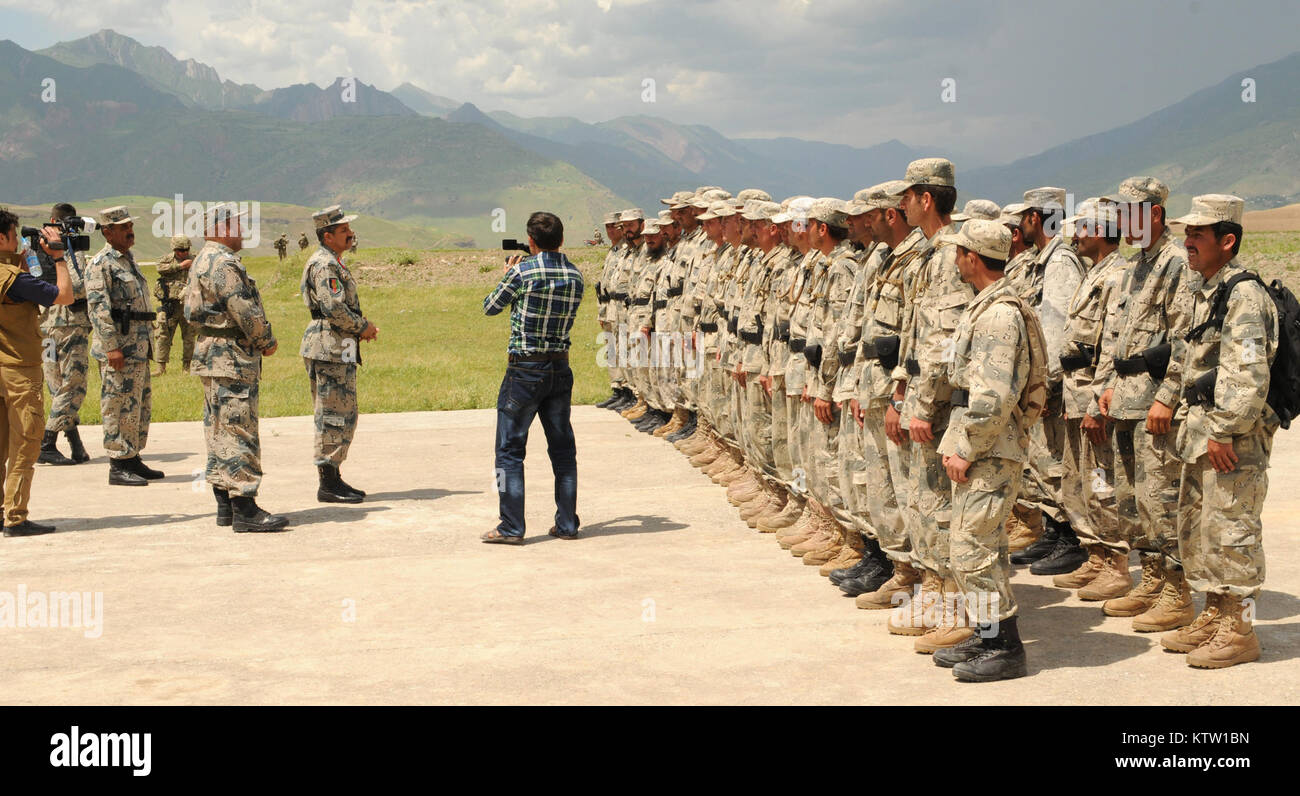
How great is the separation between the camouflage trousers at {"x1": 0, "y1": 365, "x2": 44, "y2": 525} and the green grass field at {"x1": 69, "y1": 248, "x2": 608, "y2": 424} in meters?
6.10

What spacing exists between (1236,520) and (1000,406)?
1345mm

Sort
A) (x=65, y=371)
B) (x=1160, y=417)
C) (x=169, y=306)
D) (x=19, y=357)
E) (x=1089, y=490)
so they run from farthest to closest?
(x=169, y=306), (x=65, y=371), (x=19, y=357), (x=1089, y=490), (x=1160, y=417)

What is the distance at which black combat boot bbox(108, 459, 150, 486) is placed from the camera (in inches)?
415

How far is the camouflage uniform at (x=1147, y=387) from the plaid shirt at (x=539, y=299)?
3.59 metres

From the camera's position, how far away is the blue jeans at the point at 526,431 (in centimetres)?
839

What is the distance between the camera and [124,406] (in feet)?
34.5

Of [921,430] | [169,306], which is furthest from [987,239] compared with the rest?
[169,306]

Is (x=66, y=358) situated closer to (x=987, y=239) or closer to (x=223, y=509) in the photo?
(x=223, y=509)

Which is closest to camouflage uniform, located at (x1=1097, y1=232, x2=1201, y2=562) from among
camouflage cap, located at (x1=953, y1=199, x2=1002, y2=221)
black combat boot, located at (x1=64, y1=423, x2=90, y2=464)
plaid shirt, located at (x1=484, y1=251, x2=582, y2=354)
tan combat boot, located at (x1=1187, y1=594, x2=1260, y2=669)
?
tan combat boot, located at (x1=1187, y1=594, x2=1260, y2=669)

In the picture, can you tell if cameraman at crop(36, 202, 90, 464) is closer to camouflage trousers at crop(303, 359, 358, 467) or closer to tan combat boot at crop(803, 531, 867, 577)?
camouflage trousers at crop(303, 359, 358, 467)

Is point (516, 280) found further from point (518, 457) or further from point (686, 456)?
point (686, 456)

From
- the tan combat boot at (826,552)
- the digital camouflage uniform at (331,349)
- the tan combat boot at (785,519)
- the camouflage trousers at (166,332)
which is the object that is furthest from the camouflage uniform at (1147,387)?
the camouflage trousers at (166,332)

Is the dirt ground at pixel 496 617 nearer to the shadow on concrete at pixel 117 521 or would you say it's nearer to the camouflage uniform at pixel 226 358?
the shadow on concrete at pixel 117 521

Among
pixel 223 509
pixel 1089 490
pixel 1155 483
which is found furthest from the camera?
pixel 223 509
